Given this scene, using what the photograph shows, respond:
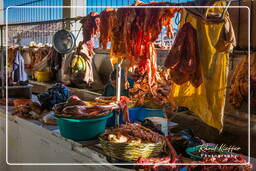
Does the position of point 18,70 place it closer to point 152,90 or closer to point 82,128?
point 152,90

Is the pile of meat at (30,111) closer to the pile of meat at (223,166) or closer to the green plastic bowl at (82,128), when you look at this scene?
the green plastic bowl at (82,128)

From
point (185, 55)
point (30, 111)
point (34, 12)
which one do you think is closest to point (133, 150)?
point (185, 55)

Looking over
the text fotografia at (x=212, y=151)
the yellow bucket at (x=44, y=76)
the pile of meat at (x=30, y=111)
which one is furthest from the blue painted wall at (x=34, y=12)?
the text fotografia at (x=212, y=151)

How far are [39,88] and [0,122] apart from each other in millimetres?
4042

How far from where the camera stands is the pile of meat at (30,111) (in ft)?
12.2

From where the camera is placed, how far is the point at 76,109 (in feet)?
8.83

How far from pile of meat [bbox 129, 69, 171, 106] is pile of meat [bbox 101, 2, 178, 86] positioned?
455 mm

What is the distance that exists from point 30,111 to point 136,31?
1.89m

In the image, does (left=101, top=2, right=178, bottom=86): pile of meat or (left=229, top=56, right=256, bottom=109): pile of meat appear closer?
(left=101, top=2, right=178, bottom=86): pile of meat

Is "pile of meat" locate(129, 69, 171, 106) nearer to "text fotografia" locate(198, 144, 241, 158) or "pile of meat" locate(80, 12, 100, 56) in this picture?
"pile of meat" locate(80, 12, 100, 56)

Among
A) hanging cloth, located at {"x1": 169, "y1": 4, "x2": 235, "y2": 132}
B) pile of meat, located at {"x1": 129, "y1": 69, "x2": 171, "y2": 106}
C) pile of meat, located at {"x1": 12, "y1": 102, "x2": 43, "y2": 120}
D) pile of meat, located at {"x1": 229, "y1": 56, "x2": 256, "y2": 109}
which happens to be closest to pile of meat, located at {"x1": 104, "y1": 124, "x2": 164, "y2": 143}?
hanging cloth, located at {"x1": 169, "y1": 4, "x2": 235, "y2": 132}

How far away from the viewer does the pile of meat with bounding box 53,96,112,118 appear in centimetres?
266

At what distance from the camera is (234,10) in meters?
3.54

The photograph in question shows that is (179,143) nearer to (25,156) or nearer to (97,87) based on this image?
(25,156)
